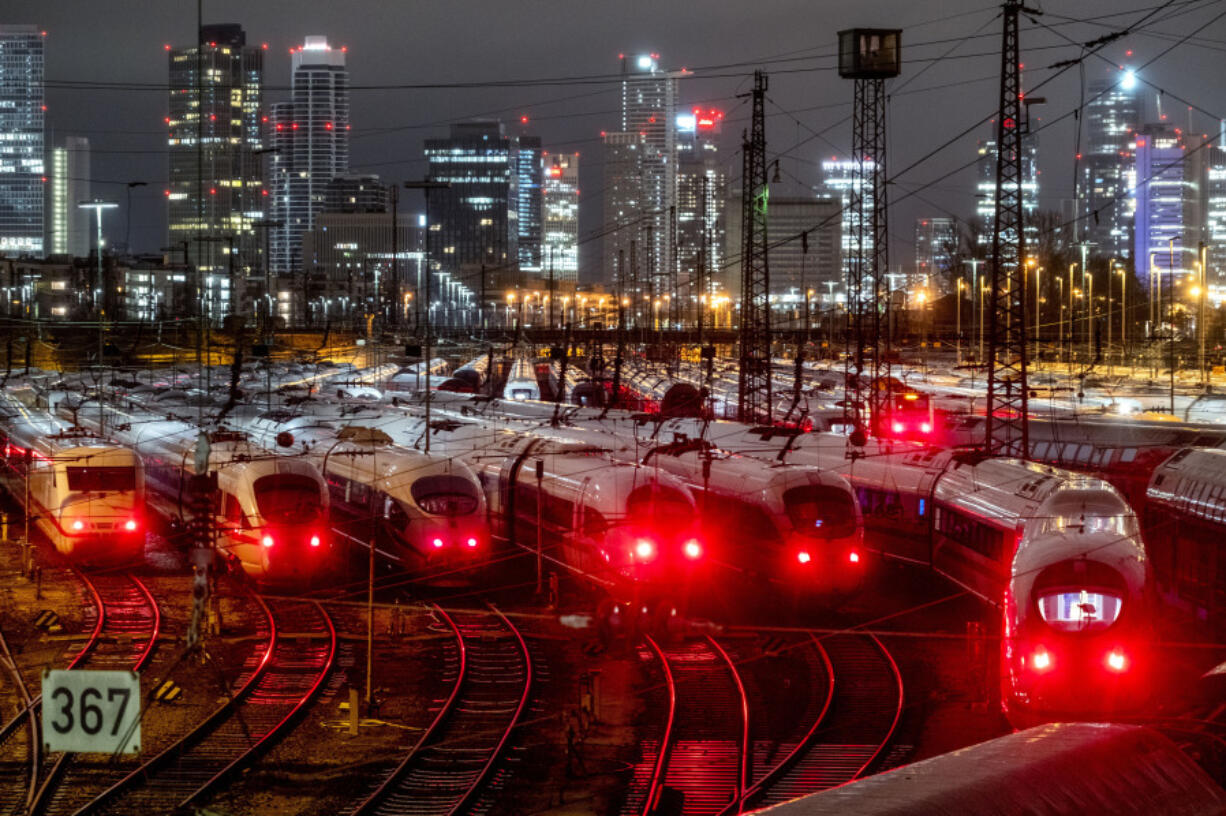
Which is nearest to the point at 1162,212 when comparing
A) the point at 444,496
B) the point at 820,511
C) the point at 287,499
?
the point at 820,511

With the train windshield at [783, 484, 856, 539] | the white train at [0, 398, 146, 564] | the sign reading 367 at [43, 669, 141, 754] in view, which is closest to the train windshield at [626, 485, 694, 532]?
the train windshield at [783, 484, 856, 539]

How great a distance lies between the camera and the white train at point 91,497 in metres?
26.7

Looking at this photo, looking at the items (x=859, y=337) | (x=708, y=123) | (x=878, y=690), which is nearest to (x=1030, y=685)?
(x=878, y=690)

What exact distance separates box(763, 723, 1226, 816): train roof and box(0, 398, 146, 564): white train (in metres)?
21.7

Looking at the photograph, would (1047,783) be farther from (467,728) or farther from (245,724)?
(245,724)

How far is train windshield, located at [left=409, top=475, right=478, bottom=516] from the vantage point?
24.5 m

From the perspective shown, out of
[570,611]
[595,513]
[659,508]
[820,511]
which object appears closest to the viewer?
[820,511]

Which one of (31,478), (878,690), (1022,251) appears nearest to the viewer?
(878,690)

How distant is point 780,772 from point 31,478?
21.4 m

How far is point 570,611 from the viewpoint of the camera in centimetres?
2344

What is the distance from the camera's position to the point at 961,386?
5281cm

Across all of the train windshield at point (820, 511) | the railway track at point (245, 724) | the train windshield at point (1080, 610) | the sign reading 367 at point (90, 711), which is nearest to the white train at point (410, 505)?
the railway track at point (245, 724)

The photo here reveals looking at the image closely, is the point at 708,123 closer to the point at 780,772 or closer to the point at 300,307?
the point at 300,307

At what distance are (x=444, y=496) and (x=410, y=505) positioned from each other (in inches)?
25.1
